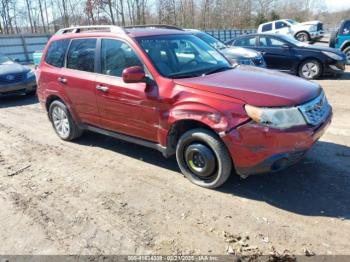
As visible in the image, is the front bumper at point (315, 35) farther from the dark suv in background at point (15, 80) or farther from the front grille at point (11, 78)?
the front grille at point (11, 78)

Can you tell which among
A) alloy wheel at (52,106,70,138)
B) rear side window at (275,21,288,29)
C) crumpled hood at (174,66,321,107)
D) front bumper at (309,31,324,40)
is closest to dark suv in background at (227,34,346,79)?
crumpled hood at (174,66,321,107)

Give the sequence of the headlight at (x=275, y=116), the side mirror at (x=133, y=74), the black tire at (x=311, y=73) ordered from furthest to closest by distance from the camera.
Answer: the black tire at (x=311, y=73)
the side mirror at (x=133, y=74)
the headlight at (x=275, y=116)

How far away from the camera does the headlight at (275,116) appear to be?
327 centimetres

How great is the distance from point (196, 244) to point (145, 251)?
0.47 metres

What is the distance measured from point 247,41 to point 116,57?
830cm

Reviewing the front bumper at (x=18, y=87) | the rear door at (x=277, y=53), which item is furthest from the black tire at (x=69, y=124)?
the rear door at (x=277, y=53)

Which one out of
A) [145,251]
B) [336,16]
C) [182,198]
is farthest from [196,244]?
[336,16]

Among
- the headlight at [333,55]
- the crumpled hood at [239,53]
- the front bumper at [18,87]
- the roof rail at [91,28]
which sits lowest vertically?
the front bumper at [18,87]

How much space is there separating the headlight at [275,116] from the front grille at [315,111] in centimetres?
14

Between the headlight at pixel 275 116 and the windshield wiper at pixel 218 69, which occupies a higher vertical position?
the windshield wiper at pixel 218 69

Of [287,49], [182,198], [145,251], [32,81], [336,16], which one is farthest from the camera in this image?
[336,16]

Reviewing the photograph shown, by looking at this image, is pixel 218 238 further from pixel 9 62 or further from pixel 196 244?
pixel 9 62

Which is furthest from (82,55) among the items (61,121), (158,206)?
(158,206)

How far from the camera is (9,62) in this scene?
35.6ft
